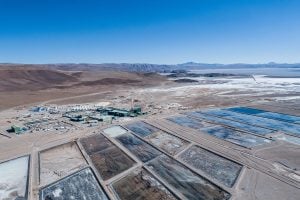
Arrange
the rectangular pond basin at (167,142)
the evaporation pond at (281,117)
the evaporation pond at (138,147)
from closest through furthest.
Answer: the evaporation pond at (138,147) < the rectangular pond basin at (167,142) < the evaporation pond at (281,117)

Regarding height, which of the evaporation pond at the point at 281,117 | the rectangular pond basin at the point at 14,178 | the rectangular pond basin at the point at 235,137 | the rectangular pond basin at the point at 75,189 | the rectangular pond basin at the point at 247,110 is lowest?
the rectangular pond basin at the point at 247,110

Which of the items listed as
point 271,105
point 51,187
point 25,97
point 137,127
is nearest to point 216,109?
point 271,105

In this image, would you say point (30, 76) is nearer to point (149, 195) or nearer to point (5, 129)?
point (5, 129)

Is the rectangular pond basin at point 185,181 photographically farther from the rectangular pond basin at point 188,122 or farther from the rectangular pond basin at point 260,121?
the rectangular pond basin at point 260,121

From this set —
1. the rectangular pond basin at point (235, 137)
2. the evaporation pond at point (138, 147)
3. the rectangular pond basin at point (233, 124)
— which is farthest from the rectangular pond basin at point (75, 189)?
the rectangular pond basin at point (233, 124)

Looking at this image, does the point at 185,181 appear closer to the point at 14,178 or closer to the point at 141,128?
the point at 14,178

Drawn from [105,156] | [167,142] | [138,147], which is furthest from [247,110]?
[105,156]
